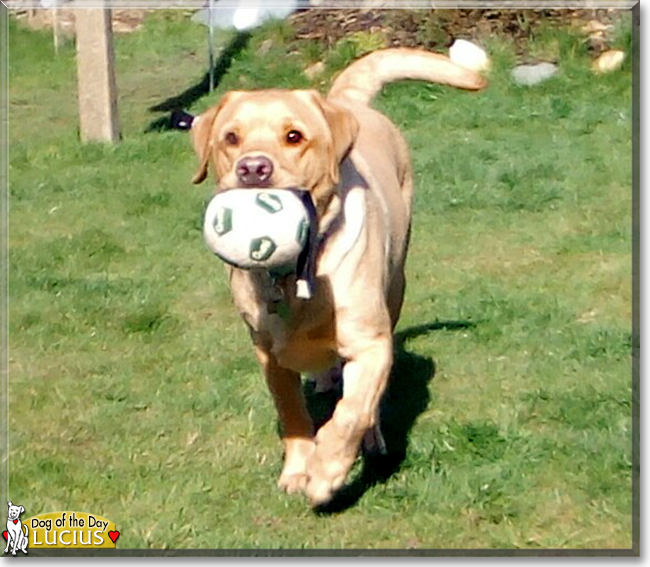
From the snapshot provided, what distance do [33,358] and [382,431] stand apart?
79.6 inches

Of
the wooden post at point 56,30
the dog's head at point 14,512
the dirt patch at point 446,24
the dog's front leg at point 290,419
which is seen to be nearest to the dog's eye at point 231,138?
the dog's front leg at point 290,419

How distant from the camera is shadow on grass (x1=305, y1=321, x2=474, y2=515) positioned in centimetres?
490

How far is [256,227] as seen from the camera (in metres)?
4.15

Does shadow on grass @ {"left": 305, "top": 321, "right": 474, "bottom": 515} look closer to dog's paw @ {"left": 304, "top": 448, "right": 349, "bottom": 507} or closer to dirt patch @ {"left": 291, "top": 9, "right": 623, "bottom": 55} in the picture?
dog's paw @ {"left": 304, "top": 448, "right": 349, "bottom": 507}

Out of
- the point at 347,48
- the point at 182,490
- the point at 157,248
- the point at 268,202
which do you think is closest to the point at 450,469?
the point at 182,490

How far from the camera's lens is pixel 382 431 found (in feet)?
17.9

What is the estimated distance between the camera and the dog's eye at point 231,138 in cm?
461

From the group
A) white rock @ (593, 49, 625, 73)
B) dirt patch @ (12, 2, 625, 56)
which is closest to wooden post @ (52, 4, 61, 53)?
dirt patch @ (12, 2, 625, 56)

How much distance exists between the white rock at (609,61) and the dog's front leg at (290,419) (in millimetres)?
8536

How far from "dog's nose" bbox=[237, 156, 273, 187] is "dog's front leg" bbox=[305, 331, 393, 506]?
0.72 m

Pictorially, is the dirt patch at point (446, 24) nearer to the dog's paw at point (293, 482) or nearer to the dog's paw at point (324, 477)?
the dog's paw at point (293, 482)

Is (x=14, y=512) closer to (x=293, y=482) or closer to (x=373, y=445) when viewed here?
(x=293, y=482)

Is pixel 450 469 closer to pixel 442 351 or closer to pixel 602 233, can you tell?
pixel 442 351

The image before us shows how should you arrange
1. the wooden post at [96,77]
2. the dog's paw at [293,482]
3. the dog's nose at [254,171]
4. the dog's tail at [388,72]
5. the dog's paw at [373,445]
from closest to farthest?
1. the dog's nose at [254,171]
2. the dog's paw at [293,482]
3. the dog's paw at [373,445]
4. the dog's tail at [388,72]
5. the wooden post at [96,77]
